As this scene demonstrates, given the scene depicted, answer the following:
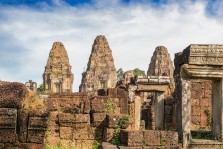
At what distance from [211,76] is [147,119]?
28.5ft

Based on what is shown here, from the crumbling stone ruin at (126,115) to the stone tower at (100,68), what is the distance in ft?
90.6

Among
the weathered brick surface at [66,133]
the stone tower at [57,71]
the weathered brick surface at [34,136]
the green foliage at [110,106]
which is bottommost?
the weathered brick surface at [66,133]

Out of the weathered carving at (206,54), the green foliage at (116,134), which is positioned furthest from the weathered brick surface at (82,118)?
the weathered carving at (206,54)

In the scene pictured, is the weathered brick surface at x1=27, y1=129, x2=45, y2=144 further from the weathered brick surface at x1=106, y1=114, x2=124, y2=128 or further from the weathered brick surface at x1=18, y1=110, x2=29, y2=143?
the weathered brick surface at x1=106, y1=114, x2=124, y2=128

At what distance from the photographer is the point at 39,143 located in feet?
20.7

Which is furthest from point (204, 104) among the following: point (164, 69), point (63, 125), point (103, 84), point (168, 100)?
point (103, 84)

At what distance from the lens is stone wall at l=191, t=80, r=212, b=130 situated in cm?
1541

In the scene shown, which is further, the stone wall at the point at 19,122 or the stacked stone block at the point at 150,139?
the stacked stone block at the point at 150,139

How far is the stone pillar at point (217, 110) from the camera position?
9883 mm

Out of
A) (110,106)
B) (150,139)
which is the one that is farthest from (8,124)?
(110,106)

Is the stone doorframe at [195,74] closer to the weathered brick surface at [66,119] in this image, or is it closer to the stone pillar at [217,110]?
the stone pillar at [217,110]

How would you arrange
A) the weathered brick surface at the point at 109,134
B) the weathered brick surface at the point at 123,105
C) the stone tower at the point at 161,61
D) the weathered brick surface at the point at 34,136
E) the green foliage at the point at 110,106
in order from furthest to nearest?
the stone tower at the point at 161,61 → the weathered brick surface at the point at 123,105 → the green foliage at the point at 110,106 → the weathered brick surface at the point at 109,134 → the weathered brick surface at the point at 34,136

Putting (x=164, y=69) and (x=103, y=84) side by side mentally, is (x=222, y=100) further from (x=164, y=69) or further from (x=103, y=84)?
(x=103, y=84)

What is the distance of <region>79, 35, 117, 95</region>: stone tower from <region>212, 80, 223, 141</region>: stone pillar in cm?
3568
